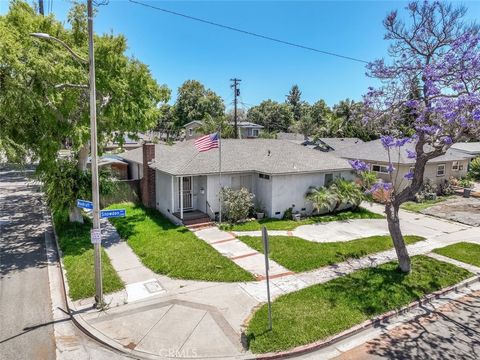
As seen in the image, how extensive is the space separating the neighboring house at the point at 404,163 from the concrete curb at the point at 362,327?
1334cm

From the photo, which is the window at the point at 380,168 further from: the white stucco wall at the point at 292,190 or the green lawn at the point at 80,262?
the green lawn at the point at 80,262

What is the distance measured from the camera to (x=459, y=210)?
20.8 metres

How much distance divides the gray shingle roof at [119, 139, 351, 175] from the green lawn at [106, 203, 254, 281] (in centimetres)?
298

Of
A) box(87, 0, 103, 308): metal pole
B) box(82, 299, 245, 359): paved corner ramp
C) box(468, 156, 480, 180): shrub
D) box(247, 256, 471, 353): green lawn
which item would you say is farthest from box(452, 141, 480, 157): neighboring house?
box(87, 0, 103, 308): metal pole

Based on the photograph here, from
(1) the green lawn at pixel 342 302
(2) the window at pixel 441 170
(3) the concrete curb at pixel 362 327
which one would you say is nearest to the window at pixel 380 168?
(2) the window at pixel 441 170

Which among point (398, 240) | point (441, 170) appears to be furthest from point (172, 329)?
point (441, 170)

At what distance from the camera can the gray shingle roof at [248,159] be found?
17484mm

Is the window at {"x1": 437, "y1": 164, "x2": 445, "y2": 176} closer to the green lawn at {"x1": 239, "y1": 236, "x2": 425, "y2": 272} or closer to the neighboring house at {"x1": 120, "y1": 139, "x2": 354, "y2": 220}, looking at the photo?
the neighboring house at {"x1": 120, "y1": 139, "x2": 354, "y2": 220}

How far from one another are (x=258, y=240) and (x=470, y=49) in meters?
10.1

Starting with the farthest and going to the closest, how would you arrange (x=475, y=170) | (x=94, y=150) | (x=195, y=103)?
(x=195, y=103) < (x=475, y=170) < (x=94, y=150)

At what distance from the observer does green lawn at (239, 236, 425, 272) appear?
1222 centimetres

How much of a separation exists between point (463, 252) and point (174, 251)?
1185 centimetres

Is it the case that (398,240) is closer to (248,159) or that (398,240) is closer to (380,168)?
(248,159)

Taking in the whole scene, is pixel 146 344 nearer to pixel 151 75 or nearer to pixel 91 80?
pixel 91 80
